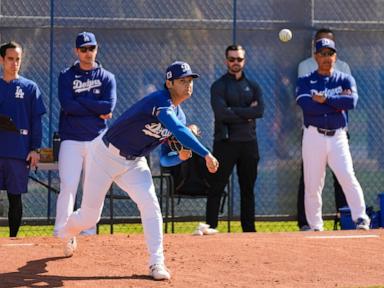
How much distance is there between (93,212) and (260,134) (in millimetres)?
5489

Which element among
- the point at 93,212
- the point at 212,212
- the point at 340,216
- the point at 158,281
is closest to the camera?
the point at 158,281

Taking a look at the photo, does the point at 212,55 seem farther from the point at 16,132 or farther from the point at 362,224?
the point at 16,132

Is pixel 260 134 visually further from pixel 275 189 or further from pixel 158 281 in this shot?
pixel 158 281

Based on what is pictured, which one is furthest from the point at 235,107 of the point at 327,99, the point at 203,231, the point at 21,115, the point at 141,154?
the point at 141,154

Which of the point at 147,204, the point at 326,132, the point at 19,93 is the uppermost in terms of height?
the point at 19,93

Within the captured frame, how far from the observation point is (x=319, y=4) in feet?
45.3

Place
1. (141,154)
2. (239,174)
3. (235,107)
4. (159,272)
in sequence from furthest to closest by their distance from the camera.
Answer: (239,174)
(235,107)
(141,154)
(159,272)

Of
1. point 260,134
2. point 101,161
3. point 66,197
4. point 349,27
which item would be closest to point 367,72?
point 349,27

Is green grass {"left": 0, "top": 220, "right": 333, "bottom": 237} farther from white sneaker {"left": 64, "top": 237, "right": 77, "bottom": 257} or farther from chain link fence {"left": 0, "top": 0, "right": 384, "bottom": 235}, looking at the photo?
white sneaker {"left": 64, "top": 237, "right": 77, "bottom": 257}

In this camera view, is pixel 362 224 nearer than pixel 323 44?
Yes

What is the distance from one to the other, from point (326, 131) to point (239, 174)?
1183mm

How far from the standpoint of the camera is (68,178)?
1008cm

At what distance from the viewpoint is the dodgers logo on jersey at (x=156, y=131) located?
8.00 metres

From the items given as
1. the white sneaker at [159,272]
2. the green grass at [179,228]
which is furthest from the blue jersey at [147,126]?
the green grass at [179,228]
